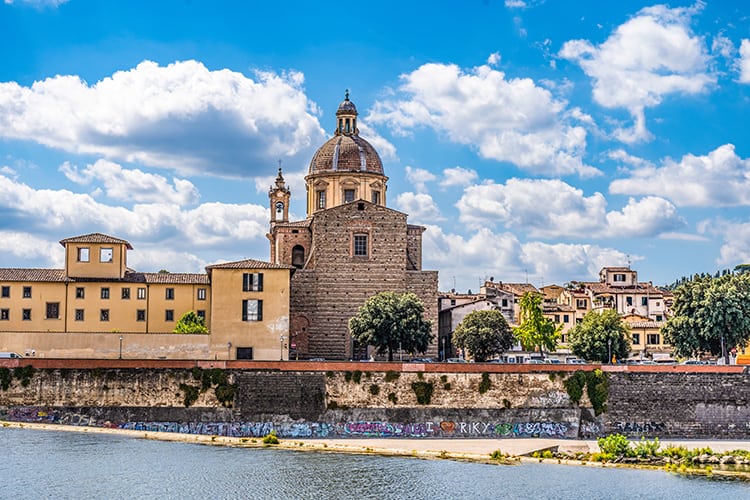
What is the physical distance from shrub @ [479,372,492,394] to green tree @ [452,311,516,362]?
10.6 metres

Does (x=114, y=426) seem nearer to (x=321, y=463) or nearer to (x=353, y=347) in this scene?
(x=321, y=463)

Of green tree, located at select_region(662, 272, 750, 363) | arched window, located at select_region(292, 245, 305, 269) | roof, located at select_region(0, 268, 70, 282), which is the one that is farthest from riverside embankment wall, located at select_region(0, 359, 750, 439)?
arched window, located at select_region(292, 245, 305, 269)

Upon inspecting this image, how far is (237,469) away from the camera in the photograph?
1610 inches

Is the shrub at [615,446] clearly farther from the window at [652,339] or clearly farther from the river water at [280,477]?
the window at [652,339]

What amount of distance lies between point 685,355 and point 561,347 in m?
19.3

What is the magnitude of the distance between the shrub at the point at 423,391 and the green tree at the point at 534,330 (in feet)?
61.3

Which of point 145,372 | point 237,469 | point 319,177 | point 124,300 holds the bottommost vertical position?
point 237,469

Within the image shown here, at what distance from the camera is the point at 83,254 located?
58844 millimetres

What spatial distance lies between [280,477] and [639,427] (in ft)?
61.9

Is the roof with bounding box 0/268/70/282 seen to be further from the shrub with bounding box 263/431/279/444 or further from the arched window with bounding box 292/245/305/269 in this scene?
the shrub with bounding box 263/431/279/444

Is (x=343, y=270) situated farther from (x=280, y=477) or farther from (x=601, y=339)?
(x=280, y=477)

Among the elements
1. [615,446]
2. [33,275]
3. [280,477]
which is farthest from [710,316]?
[33,275]

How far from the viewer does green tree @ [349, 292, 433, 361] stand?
191 feet

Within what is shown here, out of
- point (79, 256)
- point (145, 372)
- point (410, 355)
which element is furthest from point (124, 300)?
point (410, 355)
